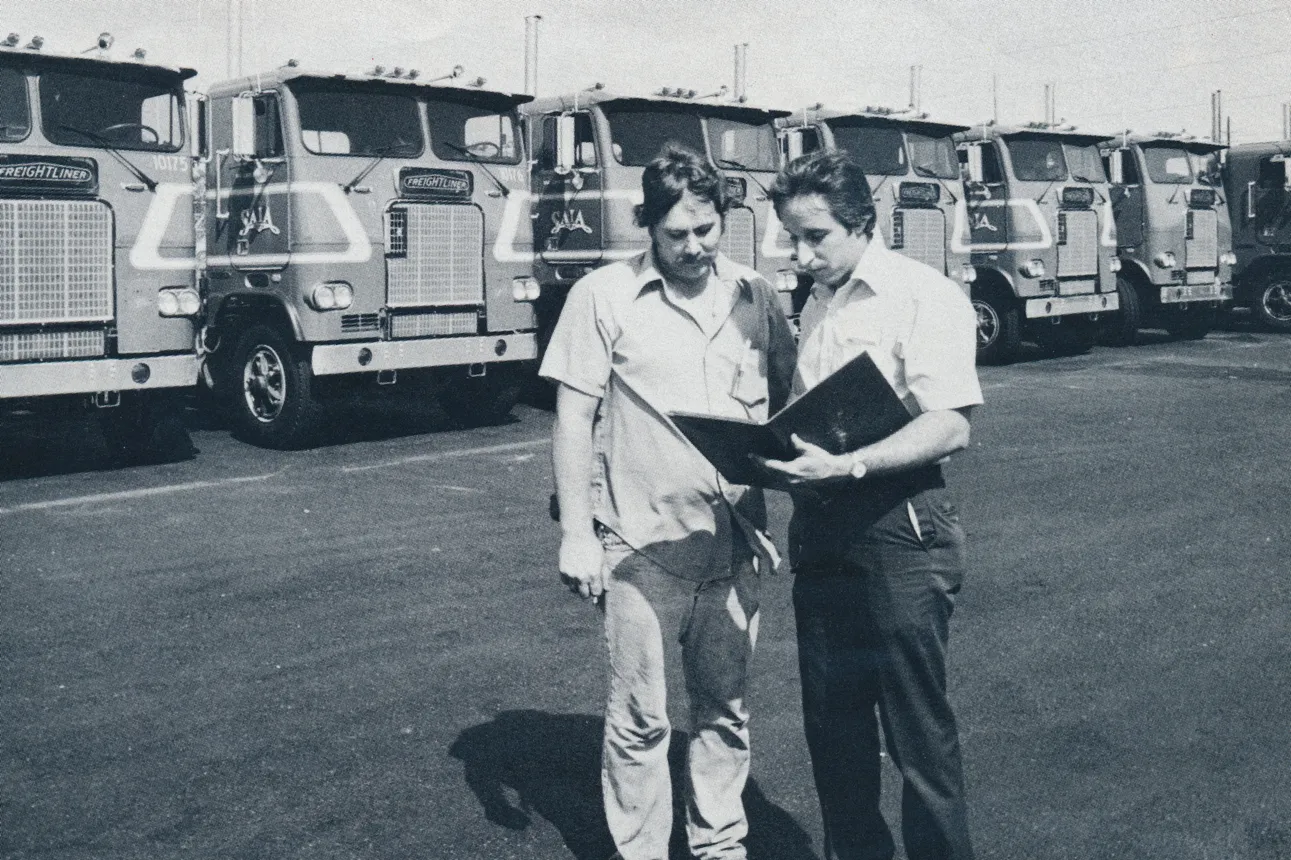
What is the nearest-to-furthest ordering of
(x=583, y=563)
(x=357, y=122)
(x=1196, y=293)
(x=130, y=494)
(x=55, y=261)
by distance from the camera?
(x=583, y=563)
(x=130, y=494)
(x=55, y=261)
(x=357, y=122)
(x=1196, y=293)

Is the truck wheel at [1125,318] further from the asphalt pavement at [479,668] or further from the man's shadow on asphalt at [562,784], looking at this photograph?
the man's shadow on asphalt at [562,784]

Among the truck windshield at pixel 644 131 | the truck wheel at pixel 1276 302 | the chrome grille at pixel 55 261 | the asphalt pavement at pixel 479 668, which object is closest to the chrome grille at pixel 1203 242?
the truck wheel at pixel 1276 302

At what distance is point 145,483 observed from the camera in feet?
32.7

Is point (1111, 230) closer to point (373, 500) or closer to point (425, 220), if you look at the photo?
point (425, 220)

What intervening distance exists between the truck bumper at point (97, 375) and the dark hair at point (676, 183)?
288 inches

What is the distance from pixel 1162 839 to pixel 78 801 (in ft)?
10.2

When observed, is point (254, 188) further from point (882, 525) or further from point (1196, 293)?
point (1196, 293)

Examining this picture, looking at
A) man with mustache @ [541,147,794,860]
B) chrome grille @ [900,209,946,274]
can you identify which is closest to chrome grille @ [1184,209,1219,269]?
chrome grille @ [900,209,946,274]

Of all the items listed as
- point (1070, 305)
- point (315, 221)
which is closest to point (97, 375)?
point (315, 221)

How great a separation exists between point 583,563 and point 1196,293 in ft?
59.7

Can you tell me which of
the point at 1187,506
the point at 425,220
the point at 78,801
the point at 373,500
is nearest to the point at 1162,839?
the point at 78,801

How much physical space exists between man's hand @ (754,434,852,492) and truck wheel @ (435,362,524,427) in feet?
32.4

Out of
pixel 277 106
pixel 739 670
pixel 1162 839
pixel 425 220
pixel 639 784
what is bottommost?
pixel 1162 839

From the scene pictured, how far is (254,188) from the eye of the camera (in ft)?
37.9
